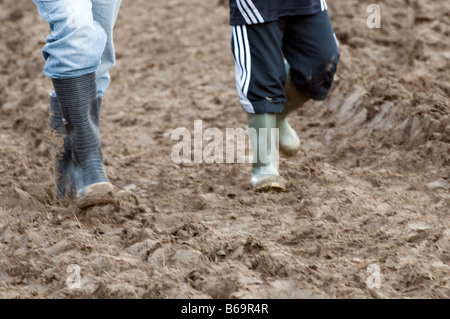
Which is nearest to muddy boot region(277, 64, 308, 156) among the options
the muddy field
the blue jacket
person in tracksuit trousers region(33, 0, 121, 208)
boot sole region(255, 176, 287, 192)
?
the muddy field

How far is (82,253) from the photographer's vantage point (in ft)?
9.61

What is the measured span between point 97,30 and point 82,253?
0.90 meters

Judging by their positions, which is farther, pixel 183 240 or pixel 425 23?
pixel 425 23

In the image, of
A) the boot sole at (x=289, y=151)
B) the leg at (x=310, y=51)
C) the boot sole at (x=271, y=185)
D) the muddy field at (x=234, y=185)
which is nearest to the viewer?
the muddy field at (x=234, y=185)

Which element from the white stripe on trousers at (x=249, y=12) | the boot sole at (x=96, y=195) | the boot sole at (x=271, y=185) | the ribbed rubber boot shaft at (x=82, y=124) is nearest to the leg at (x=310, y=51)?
the white stripe on trousers at (x=249, y=12)

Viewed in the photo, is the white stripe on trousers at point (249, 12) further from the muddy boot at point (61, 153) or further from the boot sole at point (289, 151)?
the muddy boot at point (61, 153)

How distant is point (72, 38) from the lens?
303 centimetres

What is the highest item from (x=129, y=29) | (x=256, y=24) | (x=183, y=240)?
(x=256, y=24)

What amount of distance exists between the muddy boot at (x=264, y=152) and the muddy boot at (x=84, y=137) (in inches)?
27.9

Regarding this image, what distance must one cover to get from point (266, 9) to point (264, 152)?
0.66 meters

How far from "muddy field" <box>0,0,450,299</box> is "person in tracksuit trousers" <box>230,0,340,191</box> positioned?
0.75 feet

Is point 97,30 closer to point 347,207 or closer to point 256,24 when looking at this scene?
point 256,24

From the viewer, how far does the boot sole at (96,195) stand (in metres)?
3.18
